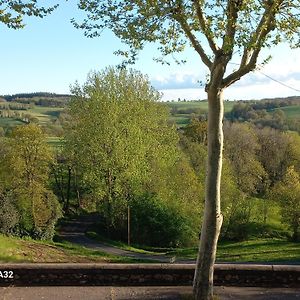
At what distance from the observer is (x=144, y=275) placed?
499 inches

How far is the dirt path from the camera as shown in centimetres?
3225

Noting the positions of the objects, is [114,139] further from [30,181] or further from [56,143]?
[56,143]

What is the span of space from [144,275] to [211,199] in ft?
11.4

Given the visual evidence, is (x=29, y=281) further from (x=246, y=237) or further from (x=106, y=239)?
(x=246, y=237)

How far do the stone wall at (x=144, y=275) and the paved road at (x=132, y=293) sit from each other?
0.91 ft

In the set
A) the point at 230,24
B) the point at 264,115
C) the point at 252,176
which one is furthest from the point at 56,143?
the point at 264,115

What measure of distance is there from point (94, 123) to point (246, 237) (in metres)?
19.9

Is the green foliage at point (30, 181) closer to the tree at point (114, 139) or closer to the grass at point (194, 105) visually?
the tree at point (114, 139)

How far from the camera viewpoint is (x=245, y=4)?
29.3 ft

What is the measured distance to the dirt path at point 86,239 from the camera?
1270 inches

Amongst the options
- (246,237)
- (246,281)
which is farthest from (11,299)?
(246,237)

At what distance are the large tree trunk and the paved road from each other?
726 mm

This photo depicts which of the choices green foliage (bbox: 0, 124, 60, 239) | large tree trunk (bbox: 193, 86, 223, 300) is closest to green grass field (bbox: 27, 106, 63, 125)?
green foliage (bbox: 0, 124, 60, 239)

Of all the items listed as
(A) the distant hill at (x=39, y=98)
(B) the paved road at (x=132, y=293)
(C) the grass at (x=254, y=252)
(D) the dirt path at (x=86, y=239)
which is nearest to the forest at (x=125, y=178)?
(D) the dirt path at (x=86, y=239)
